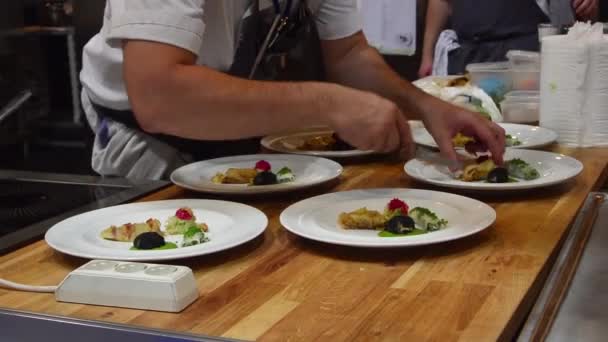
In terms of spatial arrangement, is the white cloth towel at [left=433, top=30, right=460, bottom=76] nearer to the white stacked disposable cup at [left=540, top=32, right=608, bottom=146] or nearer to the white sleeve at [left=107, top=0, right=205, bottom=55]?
the white stacked disposable cup at [left=540, top=32, right=608, bottom=146]

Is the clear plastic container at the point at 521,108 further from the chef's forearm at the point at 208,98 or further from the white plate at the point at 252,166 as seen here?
the chef's forearm at the point at 208,98

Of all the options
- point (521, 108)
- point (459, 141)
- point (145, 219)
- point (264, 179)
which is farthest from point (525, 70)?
point (145, 219)

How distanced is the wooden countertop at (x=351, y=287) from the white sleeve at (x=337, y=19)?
0.85 meters

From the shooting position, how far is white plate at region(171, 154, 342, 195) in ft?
4.75

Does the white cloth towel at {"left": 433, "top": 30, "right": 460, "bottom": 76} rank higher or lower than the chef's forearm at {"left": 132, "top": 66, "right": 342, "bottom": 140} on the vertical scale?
lower

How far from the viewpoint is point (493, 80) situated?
2.37m

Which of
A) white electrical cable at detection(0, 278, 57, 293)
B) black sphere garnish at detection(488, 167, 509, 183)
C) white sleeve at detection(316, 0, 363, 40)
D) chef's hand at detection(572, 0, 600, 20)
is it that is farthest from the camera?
chef's hand at detection(572, 0, 600, 20)

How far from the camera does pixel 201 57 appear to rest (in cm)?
170

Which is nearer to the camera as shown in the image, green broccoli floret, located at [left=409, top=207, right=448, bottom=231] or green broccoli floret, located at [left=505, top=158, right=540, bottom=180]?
green broccoli floret, located at [left=409, top=207, right=448, bottom=231]

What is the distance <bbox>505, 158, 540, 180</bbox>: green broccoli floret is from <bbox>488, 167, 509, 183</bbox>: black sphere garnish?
2.1 inches

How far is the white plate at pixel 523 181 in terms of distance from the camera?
4.67 ft

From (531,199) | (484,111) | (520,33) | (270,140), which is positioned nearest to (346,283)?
(531,199)

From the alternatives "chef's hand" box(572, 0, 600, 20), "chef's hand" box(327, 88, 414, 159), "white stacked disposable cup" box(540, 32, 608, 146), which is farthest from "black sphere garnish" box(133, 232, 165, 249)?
"chef's hand" box(572, 0, 600, 20)

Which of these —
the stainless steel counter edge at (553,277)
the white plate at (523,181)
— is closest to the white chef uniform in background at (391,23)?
the white plate at (523,181)
